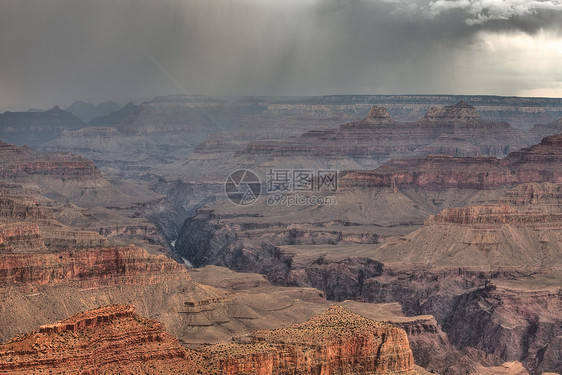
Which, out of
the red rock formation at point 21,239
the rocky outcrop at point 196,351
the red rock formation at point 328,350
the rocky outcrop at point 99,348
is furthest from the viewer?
the red rock formation at point 21,239

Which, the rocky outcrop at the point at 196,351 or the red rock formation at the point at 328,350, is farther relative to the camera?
the red rock formation at the point at 328,350

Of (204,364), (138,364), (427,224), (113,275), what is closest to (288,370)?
(204,364)

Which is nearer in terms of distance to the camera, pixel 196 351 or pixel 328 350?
pixel 196 351

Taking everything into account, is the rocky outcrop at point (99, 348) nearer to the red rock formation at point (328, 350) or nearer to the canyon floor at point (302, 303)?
the canyon floor at point (302, 303)

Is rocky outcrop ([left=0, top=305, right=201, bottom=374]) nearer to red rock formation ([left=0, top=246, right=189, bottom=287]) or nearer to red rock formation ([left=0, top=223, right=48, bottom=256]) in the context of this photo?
red rock formation ([left=0, top=246, right=189, bottom=287])

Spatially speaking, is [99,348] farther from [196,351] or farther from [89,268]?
[89,268]

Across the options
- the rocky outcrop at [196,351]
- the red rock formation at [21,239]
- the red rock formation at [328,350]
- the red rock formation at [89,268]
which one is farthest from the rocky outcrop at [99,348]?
the red rock formation at [21,239]

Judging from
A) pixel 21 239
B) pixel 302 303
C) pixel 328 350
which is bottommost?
pixel 302 303

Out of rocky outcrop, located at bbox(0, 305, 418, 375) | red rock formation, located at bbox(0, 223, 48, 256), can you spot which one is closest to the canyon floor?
rocky outcrop, located at bbox(0, 305, 418, 375)

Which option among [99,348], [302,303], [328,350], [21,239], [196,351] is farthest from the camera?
[302,303]

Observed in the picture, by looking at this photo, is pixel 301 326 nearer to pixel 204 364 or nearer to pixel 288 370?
pixel 288 370

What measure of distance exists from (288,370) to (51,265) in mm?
57080

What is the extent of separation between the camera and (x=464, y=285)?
543 feet

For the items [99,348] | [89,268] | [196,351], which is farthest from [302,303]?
A: [99,348]
